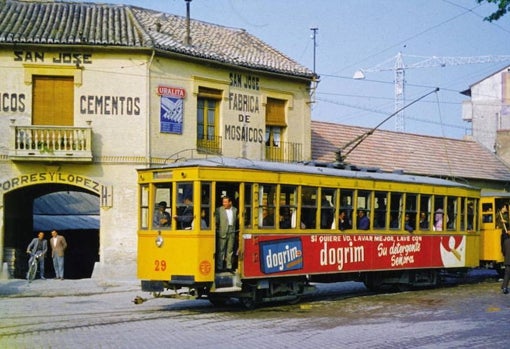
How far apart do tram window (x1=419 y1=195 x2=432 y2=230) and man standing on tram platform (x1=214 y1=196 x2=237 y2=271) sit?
7259 mm

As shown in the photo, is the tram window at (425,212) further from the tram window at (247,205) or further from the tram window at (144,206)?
the tram window at (144,206)

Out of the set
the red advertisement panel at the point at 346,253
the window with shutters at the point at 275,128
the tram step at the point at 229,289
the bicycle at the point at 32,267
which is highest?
the window with shutters at the point at 275,128

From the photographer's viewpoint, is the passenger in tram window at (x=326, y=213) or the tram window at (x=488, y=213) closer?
the passenger in tram window at (x=326, y=213)

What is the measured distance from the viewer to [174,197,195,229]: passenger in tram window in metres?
15.0

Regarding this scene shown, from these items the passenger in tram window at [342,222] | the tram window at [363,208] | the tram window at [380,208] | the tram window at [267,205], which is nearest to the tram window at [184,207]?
the tram window at [267,205]

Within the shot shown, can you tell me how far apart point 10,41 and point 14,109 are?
2.03 meters

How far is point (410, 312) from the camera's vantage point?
50.6 feet

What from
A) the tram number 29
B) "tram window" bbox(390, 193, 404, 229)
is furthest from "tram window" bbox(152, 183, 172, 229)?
"tram window" bbox(390, 193, 404, 229)

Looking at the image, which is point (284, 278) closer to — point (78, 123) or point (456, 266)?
point (456, 266)

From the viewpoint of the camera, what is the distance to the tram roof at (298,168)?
605 inches

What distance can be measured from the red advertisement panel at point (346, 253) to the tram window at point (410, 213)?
292 millimetres

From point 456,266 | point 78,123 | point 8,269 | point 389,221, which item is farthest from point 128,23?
point 456,266

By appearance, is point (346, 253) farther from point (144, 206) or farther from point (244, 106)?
point (244, 106)

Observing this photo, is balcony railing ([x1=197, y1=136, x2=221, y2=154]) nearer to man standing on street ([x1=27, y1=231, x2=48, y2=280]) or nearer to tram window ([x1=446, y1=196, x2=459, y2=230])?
man standing on street ([x1=27, y1=231, x2=48, y2=280])
